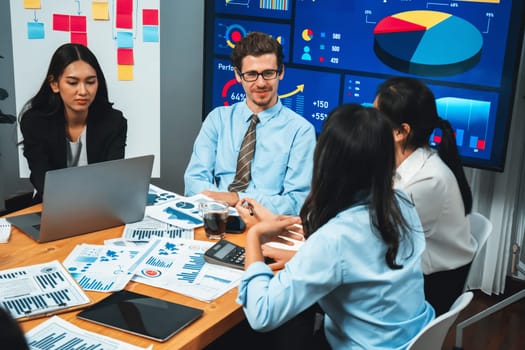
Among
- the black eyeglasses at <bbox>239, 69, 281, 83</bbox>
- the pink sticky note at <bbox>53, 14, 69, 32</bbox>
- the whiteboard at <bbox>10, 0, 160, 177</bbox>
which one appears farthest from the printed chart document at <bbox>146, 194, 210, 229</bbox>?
the pink sticky note at <bbox>53, 14, 69, 32</bbox>

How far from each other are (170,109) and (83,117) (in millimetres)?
1191

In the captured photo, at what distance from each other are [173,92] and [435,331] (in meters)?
2.87

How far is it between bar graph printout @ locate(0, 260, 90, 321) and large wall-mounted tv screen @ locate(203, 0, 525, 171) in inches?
76.2

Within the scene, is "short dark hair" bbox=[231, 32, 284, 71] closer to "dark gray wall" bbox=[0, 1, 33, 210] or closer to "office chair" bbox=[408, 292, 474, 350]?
"office chair" bbox=[408, 292, 474, 350]

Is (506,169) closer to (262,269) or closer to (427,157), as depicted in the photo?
(427,157)

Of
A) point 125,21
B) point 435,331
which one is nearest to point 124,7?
point 125,21

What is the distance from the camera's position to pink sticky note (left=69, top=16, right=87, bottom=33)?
347 cm

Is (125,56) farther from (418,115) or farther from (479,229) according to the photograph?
(479,229)

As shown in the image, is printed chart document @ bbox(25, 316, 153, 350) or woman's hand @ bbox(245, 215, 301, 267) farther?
woman's hand @ bbox(245, 215, 301, 267)

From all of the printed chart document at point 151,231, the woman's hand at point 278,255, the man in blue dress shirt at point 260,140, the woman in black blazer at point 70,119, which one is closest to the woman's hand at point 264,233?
the woman's hand at point 278,255

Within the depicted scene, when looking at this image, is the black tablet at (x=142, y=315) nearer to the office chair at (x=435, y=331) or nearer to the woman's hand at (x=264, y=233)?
the woman's hand at (x=264, y=233)

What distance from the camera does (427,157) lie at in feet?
6.82

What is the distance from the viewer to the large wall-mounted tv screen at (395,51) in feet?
9.16

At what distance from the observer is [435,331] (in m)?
1.40
